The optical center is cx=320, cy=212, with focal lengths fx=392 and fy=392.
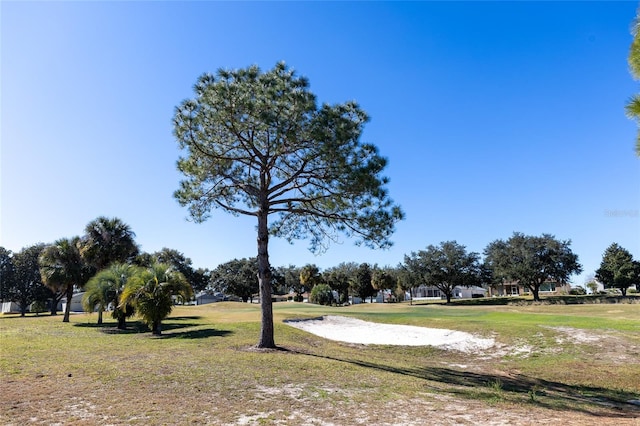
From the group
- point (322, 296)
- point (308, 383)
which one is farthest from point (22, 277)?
point (308, 383)

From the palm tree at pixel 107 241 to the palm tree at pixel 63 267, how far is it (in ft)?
6.27

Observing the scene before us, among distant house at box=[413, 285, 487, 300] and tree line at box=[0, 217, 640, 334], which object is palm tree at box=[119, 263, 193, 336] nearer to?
tree line at box=[0, 217, 640, 334]

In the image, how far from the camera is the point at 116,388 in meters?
8.20

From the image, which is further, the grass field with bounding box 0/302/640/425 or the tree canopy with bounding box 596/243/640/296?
the tree canopy with bounding box 596/243/640/296

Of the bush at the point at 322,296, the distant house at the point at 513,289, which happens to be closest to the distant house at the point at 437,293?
the distant house at the point at 513,289

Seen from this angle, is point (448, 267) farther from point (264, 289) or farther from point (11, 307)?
point (11, 307)

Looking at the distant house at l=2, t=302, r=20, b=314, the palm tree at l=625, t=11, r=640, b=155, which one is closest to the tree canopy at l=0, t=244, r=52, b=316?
the distant house at l=2, t=302, r=20, b=314

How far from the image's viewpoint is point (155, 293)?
64.9ft

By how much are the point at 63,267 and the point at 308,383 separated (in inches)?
1130

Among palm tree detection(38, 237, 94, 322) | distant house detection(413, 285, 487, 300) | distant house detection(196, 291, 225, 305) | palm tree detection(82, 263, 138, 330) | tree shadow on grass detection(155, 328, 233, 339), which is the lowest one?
distant house detection(413, 285, 487, 300)

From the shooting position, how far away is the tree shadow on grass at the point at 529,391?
28.5 ft

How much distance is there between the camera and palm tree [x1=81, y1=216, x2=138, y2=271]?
34.4 meters

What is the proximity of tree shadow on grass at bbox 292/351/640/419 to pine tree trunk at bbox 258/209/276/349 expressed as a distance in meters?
2.29

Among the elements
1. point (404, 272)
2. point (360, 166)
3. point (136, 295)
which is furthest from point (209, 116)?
point (404, 272)
